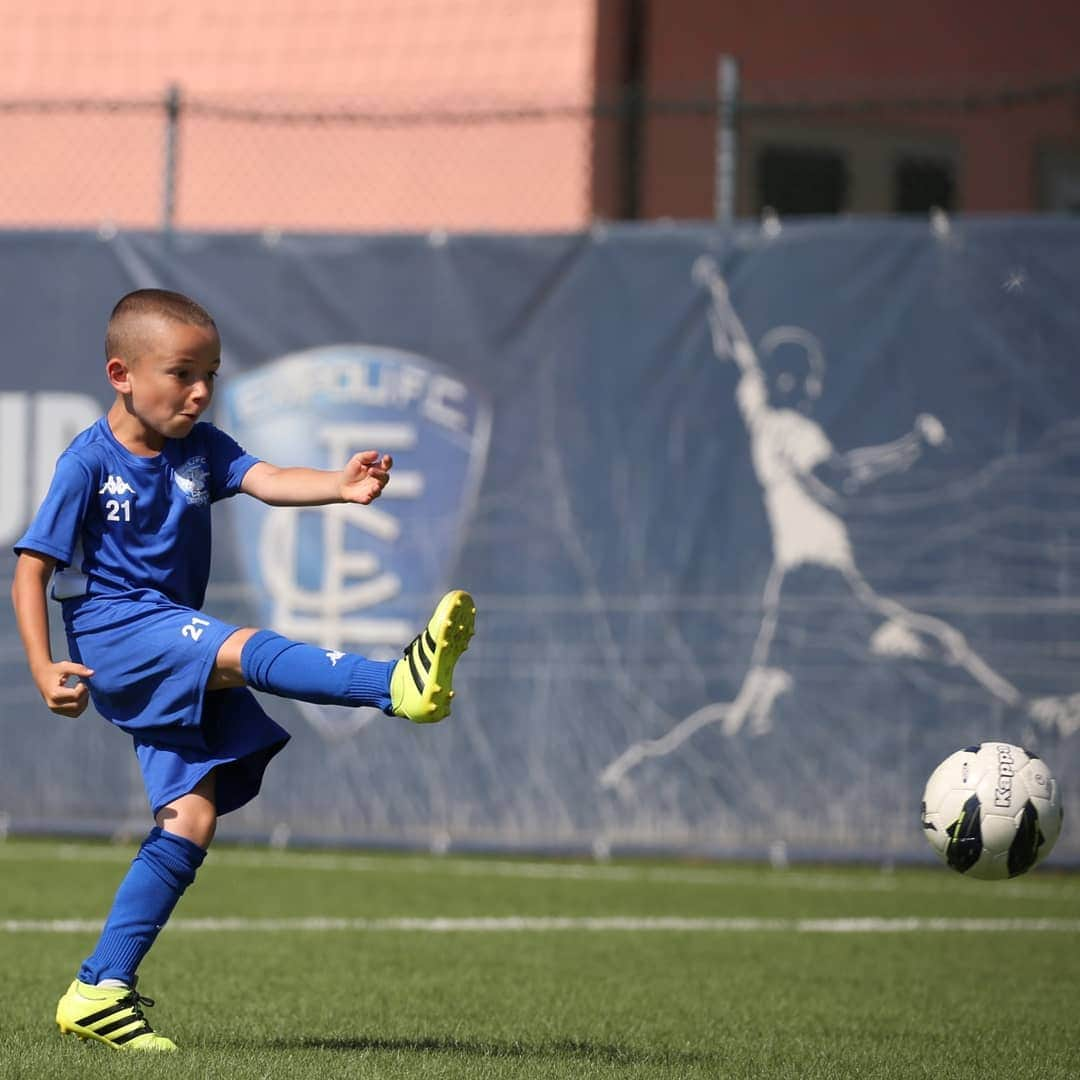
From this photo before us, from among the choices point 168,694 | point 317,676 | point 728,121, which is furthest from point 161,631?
point 728,121

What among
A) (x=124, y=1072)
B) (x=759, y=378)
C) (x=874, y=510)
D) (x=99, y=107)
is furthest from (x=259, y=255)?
(x=124, y=1072)

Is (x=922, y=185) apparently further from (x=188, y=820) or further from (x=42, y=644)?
(x=42, y=644)

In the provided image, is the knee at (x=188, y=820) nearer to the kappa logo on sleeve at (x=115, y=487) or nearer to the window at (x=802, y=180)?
the kappa logo on sleeve at (x=115, y=487)

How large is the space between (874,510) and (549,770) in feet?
6.25

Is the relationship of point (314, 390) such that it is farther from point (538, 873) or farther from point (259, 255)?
point (538, 873)

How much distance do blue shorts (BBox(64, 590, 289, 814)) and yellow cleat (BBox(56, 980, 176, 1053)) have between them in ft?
1.46

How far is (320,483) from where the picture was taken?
16.0 ft

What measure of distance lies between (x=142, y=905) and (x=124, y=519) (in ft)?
2.92

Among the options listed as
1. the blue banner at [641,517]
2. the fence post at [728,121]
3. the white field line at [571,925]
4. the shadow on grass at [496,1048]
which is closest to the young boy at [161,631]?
the shadow on grass at [496,1048]

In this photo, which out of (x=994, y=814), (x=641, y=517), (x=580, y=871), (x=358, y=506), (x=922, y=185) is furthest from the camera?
(x=922, y=185)

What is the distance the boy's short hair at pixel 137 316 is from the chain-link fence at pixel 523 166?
821 cm

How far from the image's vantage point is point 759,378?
9.38m

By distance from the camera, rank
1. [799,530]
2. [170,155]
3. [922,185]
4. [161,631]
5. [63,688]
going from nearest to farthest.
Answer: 1. [63,688]
2. [161,631]
3. [799,530]
4. [170,155]
5. [922,185]

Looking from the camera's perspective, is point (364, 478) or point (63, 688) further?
point (364, 478)
